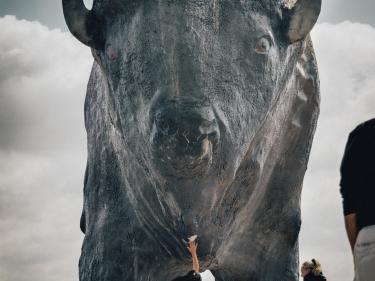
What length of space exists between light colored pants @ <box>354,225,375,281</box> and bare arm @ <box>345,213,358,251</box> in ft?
0.28

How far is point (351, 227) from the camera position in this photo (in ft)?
8.23

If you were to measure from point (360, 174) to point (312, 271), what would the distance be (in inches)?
137

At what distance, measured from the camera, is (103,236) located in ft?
15.0

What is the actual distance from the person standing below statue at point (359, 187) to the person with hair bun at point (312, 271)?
132 inches

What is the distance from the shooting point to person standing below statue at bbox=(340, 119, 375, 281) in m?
2.39

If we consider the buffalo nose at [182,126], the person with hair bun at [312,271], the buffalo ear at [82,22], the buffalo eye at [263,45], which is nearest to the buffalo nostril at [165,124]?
the buffalo nose at [182,126]

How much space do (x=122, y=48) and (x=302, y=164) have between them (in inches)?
68.3

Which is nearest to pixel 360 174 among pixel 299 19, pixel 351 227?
pixel 351 227

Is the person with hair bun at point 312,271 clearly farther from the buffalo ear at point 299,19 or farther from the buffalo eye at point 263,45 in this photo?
the buffalo eye at point 263,45

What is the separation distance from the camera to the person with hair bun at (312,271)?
19.0ft

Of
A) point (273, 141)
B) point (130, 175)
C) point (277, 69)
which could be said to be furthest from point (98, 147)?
point (277, 69)

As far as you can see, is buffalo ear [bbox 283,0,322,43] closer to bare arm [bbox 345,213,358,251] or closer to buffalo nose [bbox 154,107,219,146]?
buffalo nose [bbox 154,107,219,146]

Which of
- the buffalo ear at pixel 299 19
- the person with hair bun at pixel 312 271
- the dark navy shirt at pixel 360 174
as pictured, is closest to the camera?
the dark navy shirt at pixel 360 174

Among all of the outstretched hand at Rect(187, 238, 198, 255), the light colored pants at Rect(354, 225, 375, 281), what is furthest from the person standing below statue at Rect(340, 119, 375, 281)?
the outstretched hand at Rect(187, 238, 198, 255)
